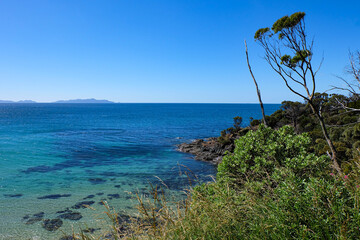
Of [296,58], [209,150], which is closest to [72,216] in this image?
[296,58]

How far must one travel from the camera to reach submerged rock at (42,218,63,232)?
10.3 meters

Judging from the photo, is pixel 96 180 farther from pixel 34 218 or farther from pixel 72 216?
pixel 34 218

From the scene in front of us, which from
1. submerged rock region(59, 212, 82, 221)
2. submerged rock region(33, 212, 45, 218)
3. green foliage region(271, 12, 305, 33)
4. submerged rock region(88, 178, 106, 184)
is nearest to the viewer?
green foliage region(271, 12, 305, 33)

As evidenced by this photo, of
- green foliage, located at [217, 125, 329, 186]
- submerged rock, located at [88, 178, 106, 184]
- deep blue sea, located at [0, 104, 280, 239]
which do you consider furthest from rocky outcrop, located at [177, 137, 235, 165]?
green foliage, located at [217, 125, 329, 186]

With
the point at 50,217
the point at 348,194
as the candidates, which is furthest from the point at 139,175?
the point at 348,194

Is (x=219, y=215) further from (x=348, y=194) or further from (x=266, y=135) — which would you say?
(x=266, y=135)

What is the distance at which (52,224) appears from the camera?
10.7 metres

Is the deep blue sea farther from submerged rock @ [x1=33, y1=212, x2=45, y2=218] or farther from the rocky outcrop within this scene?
the rocky outcrop

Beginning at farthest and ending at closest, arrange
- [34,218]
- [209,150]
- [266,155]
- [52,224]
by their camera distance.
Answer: [209,150], [34,218], [52,224], [266,155]

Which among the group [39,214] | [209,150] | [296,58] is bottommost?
[39,214]

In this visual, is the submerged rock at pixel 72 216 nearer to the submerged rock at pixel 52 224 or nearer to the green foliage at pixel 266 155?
the submerged rock at pixel 52 224

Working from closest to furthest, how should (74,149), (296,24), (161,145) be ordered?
(296,24) < (74,149) < (161,145)

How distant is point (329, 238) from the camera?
314cm

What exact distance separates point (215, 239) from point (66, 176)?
18623 millimetres
